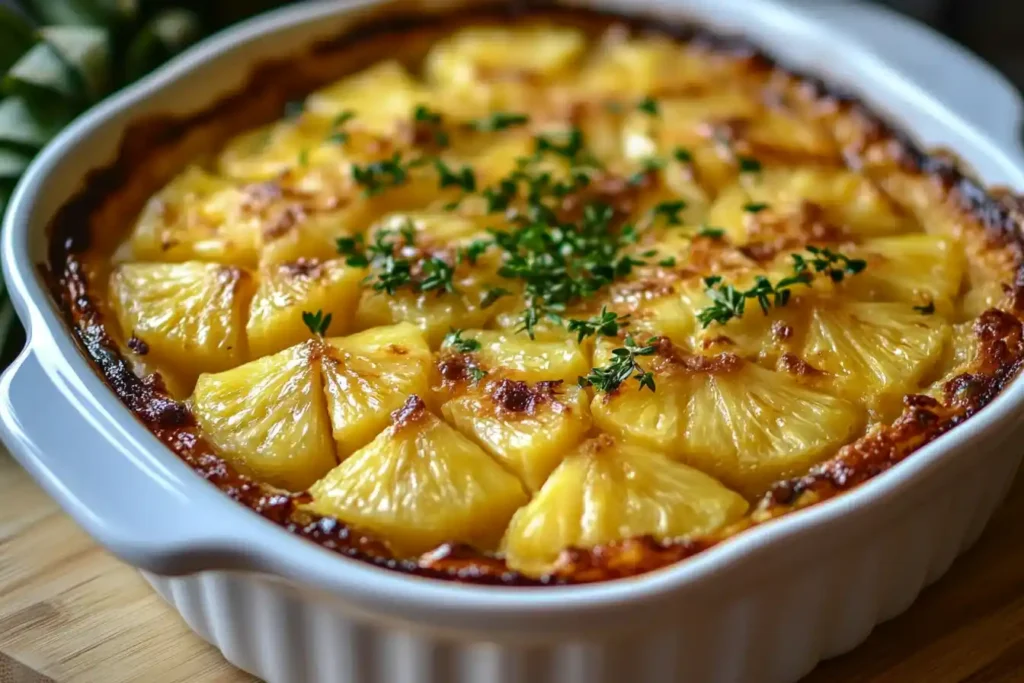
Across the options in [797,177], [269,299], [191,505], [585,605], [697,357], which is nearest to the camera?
[585,605]

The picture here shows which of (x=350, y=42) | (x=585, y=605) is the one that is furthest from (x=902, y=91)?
(x=585, y=605)

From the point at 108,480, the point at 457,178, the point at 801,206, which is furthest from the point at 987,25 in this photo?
the point at 108,480

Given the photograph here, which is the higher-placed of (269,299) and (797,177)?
(797,177)

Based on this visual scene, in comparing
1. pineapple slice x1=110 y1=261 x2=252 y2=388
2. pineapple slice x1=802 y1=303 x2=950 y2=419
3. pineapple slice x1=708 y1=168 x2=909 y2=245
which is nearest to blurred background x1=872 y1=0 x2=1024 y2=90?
pineapple slice x1=708 y1=168 x2=909 y2=245

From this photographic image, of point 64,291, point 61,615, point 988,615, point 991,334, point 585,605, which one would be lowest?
point 61,615

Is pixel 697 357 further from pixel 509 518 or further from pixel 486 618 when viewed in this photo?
pixel 486 618

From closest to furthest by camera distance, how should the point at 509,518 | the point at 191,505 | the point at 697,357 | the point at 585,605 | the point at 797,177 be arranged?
1. the point at 585,605
2. the point at 191,505
3. the point at 509,518
4. the point at 697,357
5. the point at 797,177

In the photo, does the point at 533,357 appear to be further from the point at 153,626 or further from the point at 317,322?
the point at 153,626
